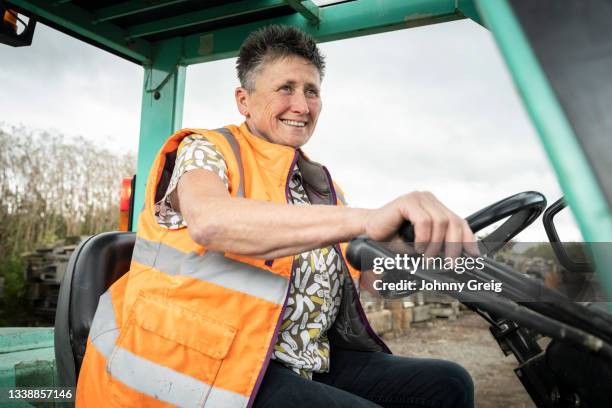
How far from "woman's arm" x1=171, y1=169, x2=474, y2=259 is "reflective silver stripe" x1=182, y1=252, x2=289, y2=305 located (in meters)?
0.12

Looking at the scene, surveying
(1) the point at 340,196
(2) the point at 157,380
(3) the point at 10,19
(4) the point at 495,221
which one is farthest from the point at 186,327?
(3) the point at 10,19

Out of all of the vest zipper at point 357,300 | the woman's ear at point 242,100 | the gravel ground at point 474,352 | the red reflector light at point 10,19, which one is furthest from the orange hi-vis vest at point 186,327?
the gravel ground at point 474,352

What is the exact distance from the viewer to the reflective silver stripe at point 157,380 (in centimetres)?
103

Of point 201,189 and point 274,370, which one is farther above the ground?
point 201,189

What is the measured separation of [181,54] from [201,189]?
1637 mm

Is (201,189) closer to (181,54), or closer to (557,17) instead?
(557,17)

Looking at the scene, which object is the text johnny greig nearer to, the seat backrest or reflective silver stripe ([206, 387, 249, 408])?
reflective silver stripe ([206, 387, 249, 408])

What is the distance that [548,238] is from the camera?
3.73ft

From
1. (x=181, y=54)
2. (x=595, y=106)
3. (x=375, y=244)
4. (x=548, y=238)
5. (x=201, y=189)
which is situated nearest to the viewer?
(x=595, y=106)

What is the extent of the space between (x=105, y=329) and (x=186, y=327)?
0.24m

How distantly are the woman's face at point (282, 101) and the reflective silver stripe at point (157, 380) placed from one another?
708 mm

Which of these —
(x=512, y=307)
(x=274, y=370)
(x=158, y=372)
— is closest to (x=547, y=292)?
(x=512, y=307)

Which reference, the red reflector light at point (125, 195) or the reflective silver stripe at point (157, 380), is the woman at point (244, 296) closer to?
the reflective silver stripe at point (157, 380)

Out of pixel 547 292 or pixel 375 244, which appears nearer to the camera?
pixel 547 292
